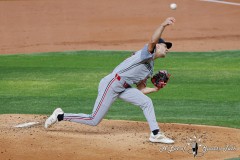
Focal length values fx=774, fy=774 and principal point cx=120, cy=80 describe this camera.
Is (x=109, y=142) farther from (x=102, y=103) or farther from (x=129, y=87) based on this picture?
(x=129, y=87)

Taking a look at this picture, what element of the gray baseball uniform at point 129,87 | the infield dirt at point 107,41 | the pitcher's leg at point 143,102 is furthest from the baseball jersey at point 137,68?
the infield dirt at point 107,41

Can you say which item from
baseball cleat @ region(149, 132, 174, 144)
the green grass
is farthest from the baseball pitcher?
the green grass

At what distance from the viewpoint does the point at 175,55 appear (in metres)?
19.4

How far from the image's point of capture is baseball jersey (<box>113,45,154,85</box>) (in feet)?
33.3

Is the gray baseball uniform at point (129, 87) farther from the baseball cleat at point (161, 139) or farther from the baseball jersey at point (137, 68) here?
the baseball cleat at point (161, 139)

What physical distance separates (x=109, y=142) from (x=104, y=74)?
642cm

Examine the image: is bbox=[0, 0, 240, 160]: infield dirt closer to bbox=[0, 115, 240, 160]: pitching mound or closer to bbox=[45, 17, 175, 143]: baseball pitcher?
bbox=[0, 115, 240, 160]: pitching mound

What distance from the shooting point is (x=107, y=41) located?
22203 mm

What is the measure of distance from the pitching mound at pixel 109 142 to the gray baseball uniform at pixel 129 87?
32 cm

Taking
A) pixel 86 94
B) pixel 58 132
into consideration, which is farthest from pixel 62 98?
pixel 58 132

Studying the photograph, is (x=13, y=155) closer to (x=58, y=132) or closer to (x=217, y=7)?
(x=58, y=132)

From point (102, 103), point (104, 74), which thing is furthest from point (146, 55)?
point (104, 74)

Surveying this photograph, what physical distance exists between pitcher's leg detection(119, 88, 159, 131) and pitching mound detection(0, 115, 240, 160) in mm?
291

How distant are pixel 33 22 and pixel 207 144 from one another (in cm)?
1606
